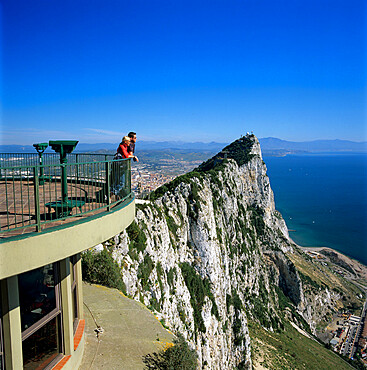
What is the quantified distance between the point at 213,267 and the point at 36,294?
24.0 meters

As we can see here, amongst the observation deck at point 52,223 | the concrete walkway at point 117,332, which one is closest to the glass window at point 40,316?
the observation deck at point 52,223

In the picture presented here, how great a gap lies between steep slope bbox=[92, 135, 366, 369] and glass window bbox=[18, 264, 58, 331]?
888 centimetres

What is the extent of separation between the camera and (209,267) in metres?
26.8

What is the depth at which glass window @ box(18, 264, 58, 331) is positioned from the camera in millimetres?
4570

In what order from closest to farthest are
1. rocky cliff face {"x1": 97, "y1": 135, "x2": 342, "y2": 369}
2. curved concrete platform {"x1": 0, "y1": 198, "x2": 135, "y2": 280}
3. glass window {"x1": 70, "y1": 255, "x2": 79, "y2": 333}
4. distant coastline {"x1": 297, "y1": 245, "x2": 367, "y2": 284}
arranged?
curved concrete platform {"x1": 0, "y1": 198, "x2": 135, "y2": 280} < glass window {"x1": 70, "y1": 255, "x2": 79, "y2": 333} < rocky cliff face {"x1": 97, "y1": 135, "x2": 342, "y2": 369} < distant coastline {"x1": 297, "y1": 245, "x2": 367, "y2": 284}

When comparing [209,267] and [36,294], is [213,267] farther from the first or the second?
[36,294]

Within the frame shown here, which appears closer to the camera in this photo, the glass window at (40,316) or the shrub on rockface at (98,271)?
the glass window at (40,316)

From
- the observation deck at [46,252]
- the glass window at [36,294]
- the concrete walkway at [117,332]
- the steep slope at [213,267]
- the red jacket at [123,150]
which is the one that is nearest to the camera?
the observation deck at [46,252]

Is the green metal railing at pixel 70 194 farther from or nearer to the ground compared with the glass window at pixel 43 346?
farther from the ground

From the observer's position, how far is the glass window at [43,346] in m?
4.83

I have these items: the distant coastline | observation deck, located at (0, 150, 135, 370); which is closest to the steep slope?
observation deck, located at (0, 150, 135, 370)

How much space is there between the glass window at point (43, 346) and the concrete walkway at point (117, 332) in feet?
4.21

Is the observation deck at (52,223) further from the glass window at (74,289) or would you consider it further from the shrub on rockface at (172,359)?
the shrub on rockface at (172,359)

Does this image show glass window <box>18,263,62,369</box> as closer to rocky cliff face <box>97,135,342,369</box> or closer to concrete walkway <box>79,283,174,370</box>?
concrete walkway <box>79,283,174,370</box>
